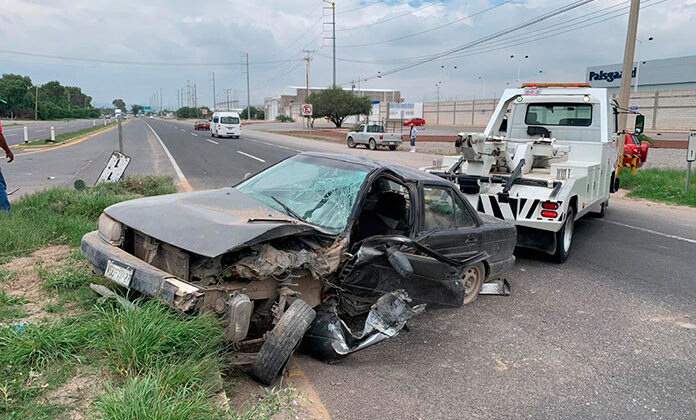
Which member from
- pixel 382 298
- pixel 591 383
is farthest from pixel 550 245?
pixel 382 298

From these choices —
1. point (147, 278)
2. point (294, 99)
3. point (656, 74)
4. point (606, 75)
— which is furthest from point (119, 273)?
point (294, 99)

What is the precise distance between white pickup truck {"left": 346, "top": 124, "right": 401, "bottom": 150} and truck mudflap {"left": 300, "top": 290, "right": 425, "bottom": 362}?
96.1ft

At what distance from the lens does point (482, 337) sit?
470cm

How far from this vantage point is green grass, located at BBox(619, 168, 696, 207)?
1320 centimetres

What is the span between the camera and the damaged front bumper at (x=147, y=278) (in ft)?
10.8

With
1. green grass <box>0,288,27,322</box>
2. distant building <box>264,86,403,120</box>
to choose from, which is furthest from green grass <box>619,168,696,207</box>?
distant building <box>264,86,403,120</box>

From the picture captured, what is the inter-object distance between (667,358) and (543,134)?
5946mm

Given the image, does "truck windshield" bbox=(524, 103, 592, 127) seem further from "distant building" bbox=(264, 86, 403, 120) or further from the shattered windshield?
"distant building" bbox=(264, 86, 403, 120)

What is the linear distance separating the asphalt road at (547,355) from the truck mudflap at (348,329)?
0.17 m

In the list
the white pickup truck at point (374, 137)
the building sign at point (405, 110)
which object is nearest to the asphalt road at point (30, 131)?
the white pickup truck at point (374, 137)

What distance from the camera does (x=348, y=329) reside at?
3.92 metres

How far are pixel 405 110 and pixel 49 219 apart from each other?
8051 cm

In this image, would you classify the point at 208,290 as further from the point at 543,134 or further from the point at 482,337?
the point at 543,134

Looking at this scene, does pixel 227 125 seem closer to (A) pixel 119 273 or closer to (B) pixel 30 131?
(B) pixel 30 131
